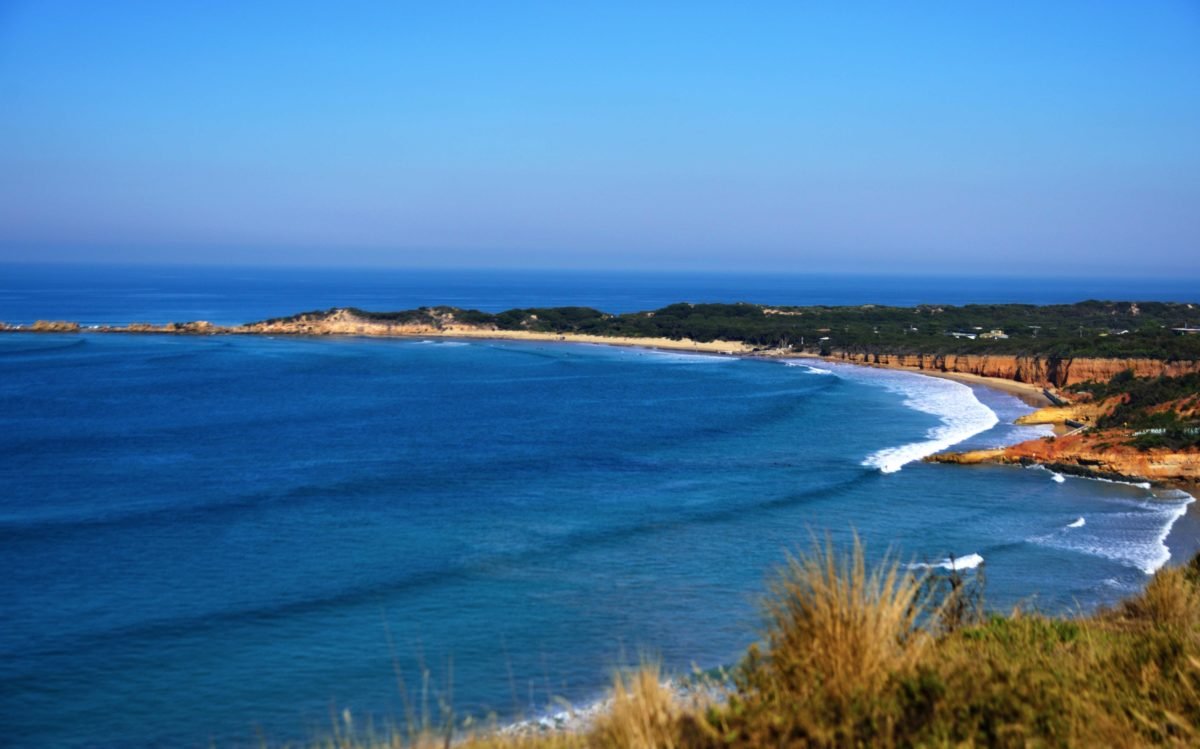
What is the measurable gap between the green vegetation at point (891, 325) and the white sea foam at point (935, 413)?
684cm

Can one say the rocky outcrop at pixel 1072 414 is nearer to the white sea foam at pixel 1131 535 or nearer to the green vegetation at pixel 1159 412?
the green vegetation at pixel 1159 412

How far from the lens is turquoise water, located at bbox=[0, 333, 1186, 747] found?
46.3 feet

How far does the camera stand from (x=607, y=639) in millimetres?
15383

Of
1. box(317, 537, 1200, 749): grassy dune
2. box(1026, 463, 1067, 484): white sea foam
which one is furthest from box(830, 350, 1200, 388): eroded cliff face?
box(317, 537, 1200, 749): grassy dune

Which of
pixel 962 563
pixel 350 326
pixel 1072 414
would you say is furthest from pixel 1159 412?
pixel 350 326

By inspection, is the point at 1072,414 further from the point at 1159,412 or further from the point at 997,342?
the point at 997,342

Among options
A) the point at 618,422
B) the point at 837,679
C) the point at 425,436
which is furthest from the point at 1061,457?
the point at 837,679

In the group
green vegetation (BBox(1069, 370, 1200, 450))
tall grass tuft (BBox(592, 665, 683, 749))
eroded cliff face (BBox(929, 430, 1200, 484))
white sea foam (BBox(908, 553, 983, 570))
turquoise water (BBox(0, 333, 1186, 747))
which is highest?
tall grass tuft (BBox(592, 665, 683, 749))

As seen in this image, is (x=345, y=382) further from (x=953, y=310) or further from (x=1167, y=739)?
(x=953, y=310)

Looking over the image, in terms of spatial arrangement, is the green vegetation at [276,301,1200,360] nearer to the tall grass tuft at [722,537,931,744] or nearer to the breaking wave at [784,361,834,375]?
the breaking wave at [784,361,834,375]

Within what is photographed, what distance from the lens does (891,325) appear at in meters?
83.1

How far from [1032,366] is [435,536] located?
44.8m

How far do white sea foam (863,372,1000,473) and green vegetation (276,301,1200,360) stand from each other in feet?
22.4

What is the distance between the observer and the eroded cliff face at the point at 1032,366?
4953 centimetres
